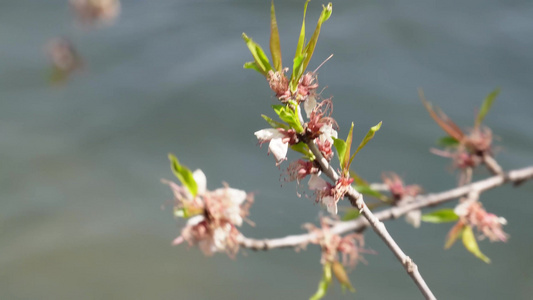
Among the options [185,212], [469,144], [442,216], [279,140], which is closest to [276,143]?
[279,140]

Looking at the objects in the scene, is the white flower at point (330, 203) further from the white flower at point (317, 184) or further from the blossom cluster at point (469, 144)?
the blossom cluster at point (469, 144)

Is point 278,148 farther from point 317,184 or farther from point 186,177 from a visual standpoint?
point 186,177

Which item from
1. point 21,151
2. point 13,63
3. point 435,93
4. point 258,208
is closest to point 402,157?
point 435,93

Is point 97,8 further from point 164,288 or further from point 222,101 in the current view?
point 164,288

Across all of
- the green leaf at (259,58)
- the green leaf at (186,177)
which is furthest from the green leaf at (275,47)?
the green leaf at (186,177)

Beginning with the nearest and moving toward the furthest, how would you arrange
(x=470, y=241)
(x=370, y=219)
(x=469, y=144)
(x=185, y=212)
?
1. (x=370, y=219)
2. (x=185, y=212)
3. (x=470, y=241)
4. (x=469, y=144)

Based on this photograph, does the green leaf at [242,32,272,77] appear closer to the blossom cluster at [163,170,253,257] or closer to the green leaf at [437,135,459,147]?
the blossom cluster at [163,170,253,257]

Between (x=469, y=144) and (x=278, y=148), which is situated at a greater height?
(x=469, y=144)
